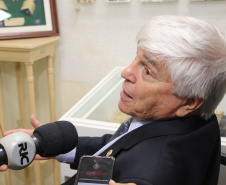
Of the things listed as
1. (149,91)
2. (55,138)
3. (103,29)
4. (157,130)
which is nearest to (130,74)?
(149,91)

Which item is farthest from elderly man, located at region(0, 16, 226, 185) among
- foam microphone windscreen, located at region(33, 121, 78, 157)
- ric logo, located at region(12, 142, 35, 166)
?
ric logo, located at region(12, 142, 35, 166)

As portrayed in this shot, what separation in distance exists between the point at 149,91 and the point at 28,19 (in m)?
1.57

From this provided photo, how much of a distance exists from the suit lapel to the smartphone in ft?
0.23

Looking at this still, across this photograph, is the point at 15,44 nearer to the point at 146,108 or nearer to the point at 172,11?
the point at 172,11

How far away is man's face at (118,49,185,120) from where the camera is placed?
0.91 metres

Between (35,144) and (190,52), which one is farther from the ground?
(190,52)

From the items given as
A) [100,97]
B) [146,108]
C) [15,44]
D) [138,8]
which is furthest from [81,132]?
[138,8]

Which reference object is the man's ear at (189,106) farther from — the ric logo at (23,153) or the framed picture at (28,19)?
the framed picture at (28,19)

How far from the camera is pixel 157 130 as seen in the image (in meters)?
0.90

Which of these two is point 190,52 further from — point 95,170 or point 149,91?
point 95,170

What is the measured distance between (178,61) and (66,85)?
1.85m

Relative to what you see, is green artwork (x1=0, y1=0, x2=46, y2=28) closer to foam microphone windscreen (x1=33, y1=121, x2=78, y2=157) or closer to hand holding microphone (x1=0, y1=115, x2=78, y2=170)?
hand holding microphone (x1=0, y1=115, x2=78, y2=170)

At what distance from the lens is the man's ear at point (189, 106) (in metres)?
0.92

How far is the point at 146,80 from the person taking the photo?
94cm
